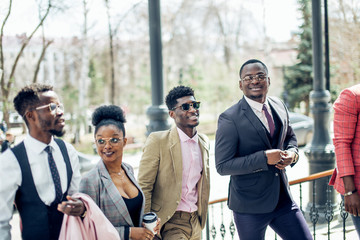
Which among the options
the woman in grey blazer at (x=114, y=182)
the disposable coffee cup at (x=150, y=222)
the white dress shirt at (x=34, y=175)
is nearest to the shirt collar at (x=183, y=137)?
the woman in grey blazer at (x=114, y=182)

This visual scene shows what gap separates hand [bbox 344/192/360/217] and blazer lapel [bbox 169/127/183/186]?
4.13 ft

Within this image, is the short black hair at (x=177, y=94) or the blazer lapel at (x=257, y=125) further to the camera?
the short black hair at (x=177, y=94)

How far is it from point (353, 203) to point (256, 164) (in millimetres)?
711

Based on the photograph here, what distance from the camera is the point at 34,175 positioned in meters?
2.07

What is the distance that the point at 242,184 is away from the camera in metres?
2.91

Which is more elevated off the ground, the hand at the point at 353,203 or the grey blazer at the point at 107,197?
the grey blazer at the point at 107,197

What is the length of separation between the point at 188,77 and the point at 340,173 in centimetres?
2533

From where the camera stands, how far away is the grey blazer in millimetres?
2289

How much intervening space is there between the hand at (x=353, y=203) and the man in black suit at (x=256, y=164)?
0.49m

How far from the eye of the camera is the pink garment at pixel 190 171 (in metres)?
2.98

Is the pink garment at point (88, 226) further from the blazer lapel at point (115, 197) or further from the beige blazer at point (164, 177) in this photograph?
the beige blazer at point (164, 177)

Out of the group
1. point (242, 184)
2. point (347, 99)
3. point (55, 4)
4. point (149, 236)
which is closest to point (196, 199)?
point (242, 184)

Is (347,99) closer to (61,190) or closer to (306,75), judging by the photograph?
(61,190)

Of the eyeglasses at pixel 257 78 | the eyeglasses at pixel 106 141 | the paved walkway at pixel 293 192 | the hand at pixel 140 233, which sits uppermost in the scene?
the eyeglasses at pixel 257 78
